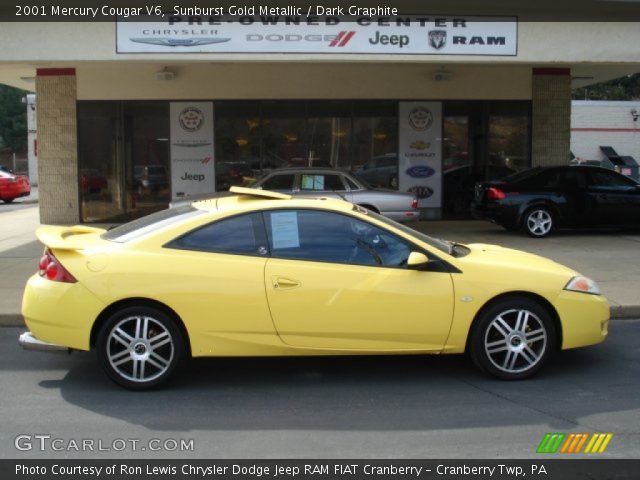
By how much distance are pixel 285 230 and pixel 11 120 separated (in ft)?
193

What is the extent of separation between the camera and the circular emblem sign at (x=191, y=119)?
56.0 ft

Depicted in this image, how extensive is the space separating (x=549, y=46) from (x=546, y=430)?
913 centimetres

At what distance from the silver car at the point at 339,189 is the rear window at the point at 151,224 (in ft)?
24.7

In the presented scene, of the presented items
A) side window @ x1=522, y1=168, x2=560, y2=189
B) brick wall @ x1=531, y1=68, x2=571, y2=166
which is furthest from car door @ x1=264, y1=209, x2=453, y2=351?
brick wall @ x1=531, y1=68, x2=571, y2=166

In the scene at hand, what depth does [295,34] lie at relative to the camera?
1212cm

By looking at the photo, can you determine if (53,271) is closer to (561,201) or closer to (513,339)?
(513,339)

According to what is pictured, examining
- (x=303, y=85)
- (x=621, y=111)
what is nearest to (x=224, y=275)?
(x=303, y=85)

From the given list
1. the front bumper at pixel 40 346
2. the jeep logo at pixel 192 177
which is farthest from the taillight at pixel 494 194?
the front bumper at pixel 40 346

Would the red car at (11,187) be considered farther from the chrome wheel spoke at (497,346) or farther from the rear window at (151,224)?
the chrome wheel spoke at (497,346)

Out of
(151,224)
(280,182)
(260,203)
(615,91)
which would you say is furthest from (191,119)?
(615,91)
